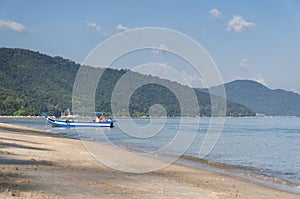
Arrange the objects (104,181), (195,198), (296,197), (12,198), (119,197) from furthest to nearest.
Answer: (296,197)
(104,181)
(195,198)
(119,197)
(12,198)

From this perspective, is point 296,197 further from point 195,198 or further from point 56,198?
point 56,198

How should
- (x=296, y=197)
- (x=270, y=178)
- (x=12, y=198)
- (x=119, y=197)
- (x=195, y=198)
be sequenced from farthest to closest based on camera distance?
(x=270, y=178) < (x=296, y=197) < (x=195, y=198) < (x=119, y=197) < (x=12, y=198)

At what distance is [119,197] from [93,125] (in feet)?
273

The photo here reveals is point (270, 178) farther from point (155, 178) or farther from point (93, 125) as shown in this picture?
point (93, 125)

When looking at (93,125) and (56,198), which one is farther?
(93,125)

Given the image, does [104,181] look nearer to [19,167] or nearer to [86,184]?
[86,184]

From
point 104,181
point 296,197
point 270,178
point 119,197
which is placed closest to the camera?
point 119,197

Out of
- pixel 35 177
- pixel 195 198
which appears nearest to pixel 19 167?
pixel 35 177

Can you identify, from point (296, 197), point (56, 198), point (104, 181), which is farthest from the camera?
point (296, 197)

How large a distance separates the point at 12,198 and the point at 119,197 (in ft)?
11.3

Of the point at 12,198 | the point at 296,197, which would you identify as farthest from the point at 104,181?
the point at 296,197

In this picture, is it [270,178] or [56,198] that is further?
[270,178]

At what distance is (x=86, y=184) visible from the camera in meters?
14.6

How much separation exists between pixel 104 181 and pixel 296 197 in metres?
8.00
